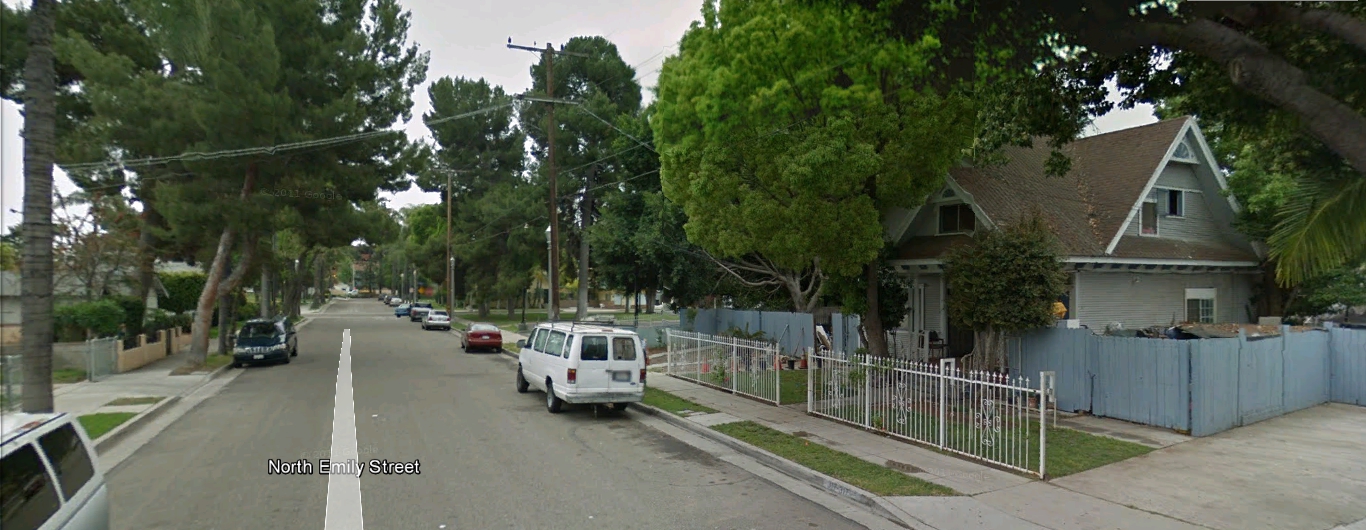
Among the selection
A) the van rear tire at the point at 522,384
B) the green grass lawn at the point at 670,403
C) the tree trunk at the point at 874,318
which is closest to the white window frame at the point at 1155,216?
the tree trunk at the point at 874,318

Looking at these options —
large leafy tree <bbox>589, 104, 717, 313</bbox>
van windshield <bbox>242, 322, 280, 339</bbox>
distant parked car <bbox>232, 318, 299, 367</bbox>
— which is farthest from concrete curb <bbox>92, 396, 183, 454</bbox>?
large leafy tree <bbox>589, 104, 717, 313</bbox>

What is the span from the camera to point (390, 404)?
1509 centimetres

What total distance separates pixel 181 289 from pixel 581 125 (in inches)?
878

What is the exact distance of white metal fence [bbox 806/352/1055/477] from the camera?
9.79 meters

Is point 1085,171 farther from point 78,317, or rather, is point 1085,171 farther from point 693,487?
point 78,317

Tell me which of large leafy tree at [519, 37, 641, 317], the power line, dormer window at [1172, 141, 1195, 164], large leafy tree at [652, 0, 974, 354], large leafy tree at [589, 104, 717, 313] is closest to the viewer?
large leafy tree at [652, 0, 974, 354]

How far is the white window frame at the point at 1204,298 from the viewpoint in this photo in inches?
734

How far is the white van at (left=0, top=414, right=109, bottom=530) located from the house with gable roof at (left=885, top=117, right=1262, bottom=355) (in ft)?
49.5

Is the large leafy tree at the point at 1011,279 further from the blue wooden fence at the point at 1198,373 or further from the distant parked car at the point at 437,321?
the distant parked car at the point at 437,321

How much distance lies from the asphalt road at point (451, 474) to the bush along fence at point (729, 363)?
304 centimetres

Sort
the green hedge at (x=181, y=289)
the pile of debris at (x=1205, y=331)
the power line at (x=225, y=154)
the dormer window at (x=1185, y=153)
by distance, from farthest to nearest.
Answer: the green hedge at (x=181, y=289), the power line at (x=225, y=154), the dormer window at (x=1185, y=153), the pile of debris at (x=1205, y=331)

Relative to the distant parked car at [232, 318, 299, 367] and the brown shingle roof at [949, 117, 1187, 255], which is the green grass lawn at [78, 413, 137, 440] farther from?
the brown shingle roof at [949, 117, 1187, 255]

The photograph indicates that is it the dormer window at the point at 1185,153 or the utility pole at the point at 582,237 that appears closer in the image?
the dormer window at the point at 1185,153

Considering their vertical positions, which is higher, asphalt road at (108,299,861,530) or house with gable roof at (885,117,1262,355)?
house with gable roof at (885,117,1262,355)
